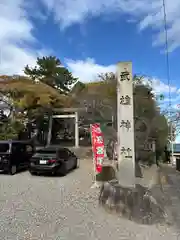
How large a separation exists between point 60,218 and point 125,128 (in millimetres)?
2652

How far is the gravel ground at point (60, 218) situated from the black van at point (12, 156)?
2.19 meters

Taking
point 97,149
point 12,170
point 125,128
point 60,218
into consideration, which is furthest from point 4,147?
point 125,128

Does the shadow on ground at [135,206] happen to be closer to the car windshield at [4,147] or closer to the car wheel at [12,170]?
the car wheel at [12,170]

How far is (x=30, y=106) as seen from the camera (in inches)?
775

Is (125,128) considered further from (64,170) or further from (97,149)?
(64,170)

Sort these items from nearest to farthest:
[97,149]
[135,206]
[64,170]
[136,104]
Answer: [135,206], [97,149], [64,170], [136,104]

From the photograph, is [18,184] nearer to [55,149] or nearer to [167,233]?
[55,149]

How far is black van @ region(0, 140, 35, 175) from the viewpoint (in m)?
10.4

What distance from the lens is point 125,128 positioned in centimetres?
584

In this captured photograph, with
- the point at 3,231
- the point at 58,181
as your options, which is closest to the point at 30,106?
the point at 58,181

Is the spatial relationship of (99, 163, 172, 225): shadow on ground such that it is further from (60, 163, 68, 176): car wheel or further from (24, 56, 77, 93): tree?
(24, 56, 77, 93): tree

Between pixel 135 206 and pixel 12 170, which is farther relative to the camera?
pixel 12 170

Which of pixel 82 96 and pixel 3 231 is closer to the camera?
pixel 3 231

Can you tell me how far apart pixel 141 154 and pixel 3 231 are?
41.5ft
